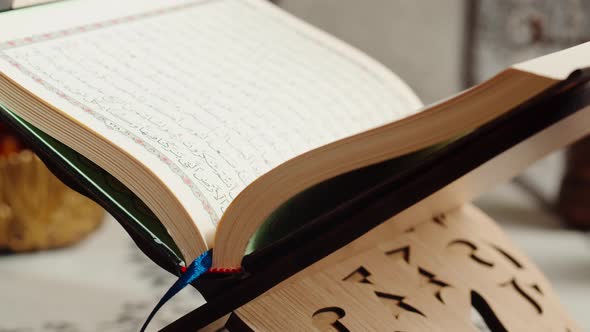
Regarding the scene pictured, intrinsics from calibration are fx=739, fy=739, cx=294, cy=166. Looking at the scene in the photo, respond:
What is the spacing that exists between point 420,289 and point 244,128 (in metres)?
0.20

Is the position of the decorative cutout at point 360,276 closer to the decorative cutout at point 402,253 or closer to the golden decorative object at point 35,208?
the decorative cutout at point 402,253

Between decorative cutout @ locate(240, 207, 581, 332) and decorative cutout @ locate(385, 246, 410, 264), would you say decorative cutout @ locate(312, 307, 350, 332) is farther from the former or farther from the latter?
decorative cutout @ locate(385, 246, 410, 264)

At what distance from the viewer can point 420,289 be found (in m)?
0.62

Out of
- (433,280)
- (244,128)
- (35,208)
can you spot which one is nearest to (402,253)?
(433,280)

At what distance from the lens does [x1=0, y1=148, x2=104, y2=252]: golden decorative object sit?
1.11 metres

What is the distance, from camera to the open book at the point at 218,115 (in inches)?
19.1

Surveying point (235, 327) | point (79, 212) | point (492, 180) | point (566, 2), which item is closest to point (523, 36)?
point (566, 2)

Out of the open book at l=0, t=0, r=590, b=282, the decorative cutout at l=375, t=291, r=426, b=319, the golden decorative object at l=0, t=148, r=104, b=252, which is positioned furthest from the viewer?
the golden decorative object at l=0, t=148, r=104, b=252

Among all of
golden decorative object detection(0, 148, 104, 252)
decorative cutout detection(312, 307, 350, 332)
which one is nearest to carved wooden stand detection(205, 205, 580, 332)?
decorative cutout detection(312, 307, 350, 332)

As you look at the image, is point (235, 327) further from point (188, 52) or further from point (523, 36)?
point (523, 36)

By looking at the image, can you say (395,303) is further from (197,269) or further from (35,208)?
(35,208)

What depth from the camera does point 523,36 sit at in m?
1.44

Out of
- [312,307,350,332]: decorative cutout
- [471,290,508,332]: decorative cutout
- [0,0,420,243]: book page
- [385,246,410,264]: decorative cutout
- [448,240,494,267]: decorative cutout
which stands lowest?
[312,307,350,332]: decorative cutout

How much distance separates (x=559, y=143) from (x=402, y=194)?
0.75ft
